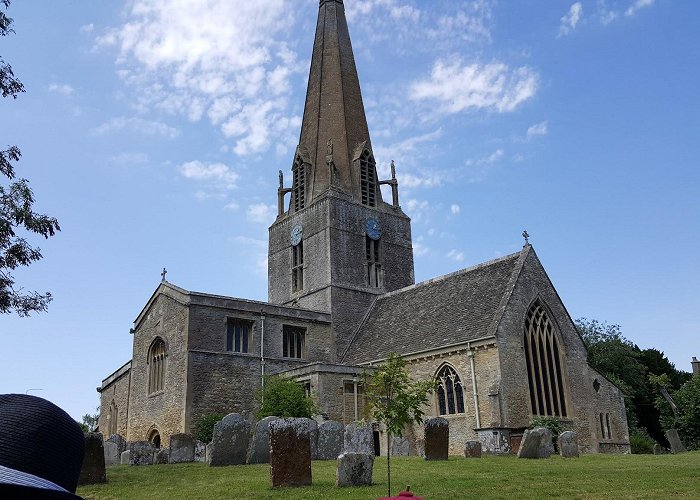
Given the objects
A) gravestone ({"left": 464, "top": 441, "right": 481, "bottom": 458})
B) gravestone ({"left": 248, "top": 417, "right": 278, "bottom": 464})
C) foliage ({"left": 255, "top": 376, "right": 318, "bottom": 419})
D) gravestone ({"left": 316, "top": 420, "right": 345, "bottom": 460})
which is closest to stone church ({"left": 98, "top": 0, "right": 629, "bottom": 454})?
foliage ({"left": 255, "top": 376, "right": 318, "bottom": 419})

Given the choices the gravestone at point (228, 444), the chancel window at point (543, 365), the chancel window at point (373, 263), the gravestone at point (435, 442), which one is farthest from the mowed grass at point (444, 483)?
the chancel window at point (373, 263)

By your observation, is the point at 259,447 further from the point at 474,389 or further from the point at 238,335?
the point at 238,335

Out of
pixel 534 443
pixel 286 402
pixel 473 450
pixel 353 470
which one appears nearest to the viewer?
pixel 353 470

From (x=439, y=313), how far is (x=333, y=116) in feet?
53.3

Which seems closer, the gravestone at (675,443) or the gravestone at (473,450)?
the gravestone at (473,450)

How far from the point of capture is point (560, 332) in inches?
1088

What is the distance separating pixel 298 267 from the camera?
37.5 metres

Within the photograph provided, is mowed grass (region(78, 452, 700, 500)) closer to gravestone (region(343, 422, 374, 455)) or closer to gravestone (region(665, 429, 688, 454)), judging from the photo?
gravestone (region(343, 422, 374, 455))

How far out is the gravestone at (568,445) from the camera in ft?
65.3

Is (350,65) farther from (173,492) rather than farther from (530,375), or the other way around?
(173,492)

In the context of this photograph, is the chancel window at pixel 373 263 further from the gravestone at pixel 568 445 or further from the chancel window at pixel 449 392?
the gravestone at pixel 568 445

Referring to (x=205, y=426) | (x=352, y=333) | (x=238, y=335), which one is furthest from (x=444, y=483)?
(x=352, y=333)

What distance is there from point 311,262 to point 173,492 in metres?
24.9

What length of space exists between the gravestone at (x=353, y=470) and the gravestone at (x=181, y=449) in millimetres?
10248
